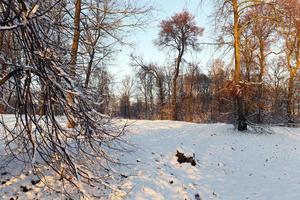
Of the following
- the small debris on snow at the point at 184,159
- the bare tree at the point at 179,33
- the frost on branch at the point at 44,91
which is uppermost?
the bare tree at the point at 179,33

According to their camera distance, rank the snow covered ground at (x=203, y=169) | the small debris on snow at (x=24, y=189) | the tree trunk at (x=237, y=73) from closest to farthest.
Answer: the small debris on snow at (x=24, y=189) → the snow covered ground at (x=203, y=169) → the tree trunk at (x=237, y=73)

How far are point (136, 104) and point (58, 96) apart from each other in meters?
46.6

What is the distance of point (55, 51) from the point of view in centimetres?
457

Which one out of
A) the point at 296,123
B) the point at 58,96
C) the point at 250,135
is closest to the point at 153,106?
the point at 296,123

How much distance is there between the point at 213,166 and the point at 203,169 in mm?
544

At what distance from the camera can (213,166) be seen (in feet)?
33.4

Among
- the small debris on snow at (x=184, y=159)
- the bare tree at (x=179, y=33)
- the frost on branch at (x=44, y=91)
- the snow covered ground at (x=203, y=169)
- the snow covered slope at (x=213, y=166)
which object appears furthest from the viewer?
the bare tree at (x=179, y=33)

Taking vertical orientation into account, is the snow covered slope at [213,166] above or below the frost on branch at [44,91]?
below

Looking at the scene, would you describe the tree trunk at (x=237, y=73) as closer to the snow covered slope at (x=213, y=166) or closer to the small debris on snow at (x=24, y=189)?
the snow covered slope at (x=213, y=166)

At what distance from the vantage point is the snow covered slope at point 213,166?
312 inches

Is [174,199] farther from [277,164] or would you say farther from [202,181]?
[277,164]

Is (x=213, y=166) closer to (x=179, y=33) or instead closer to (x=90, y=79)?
(x=90, y=79)

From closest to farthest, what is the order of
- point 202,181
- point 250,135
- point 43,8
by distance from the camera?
1. point 43,8
2. point 202,181
3. point 250,135

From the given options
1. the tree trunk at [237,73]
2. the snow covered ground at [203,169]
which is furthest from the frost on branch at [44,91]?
the tree trunk at [237,73]
